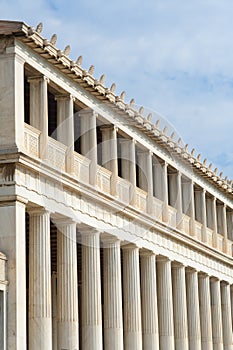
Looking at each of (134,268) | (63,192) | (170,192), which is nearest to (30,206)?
(63,192)

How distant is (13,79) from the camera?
4162 centimetres

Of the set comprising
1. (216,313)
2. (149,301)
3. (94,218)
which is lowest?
(149,301)

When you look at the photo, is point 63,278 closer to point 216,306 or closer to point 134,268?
point 134,268

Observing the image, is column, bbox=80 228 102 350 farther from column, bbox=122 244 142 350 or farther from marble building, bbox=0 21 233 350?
column, bbox=122 244 142 350

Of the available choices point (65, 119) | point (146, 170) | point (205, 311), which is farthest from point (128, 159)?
point (205, 311)

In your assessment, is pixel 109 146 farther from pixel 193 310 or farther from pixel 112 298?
pixel 193 310

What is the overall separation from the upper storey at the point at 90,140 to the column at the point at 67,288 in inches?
98.0

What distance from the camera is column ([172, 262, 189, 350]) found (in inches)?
2457

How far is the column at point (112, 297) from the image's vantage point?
50.4 m

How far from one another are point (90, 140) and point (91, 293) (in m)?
8.20

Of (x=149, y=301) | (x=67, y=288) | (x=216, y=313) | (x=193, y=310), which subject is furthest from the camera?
(x=216, y=313)

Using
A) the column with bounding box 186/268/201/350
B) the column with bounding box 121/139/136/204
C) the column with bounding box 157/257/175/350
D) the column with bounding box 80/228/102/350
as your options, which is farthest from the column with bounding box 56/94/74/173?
the column with bounding box 186/268/201/350

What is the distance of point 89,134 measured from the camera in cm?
5012

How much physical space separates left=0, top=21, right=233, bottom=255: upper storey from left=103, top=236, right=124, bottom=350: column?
2509mm
